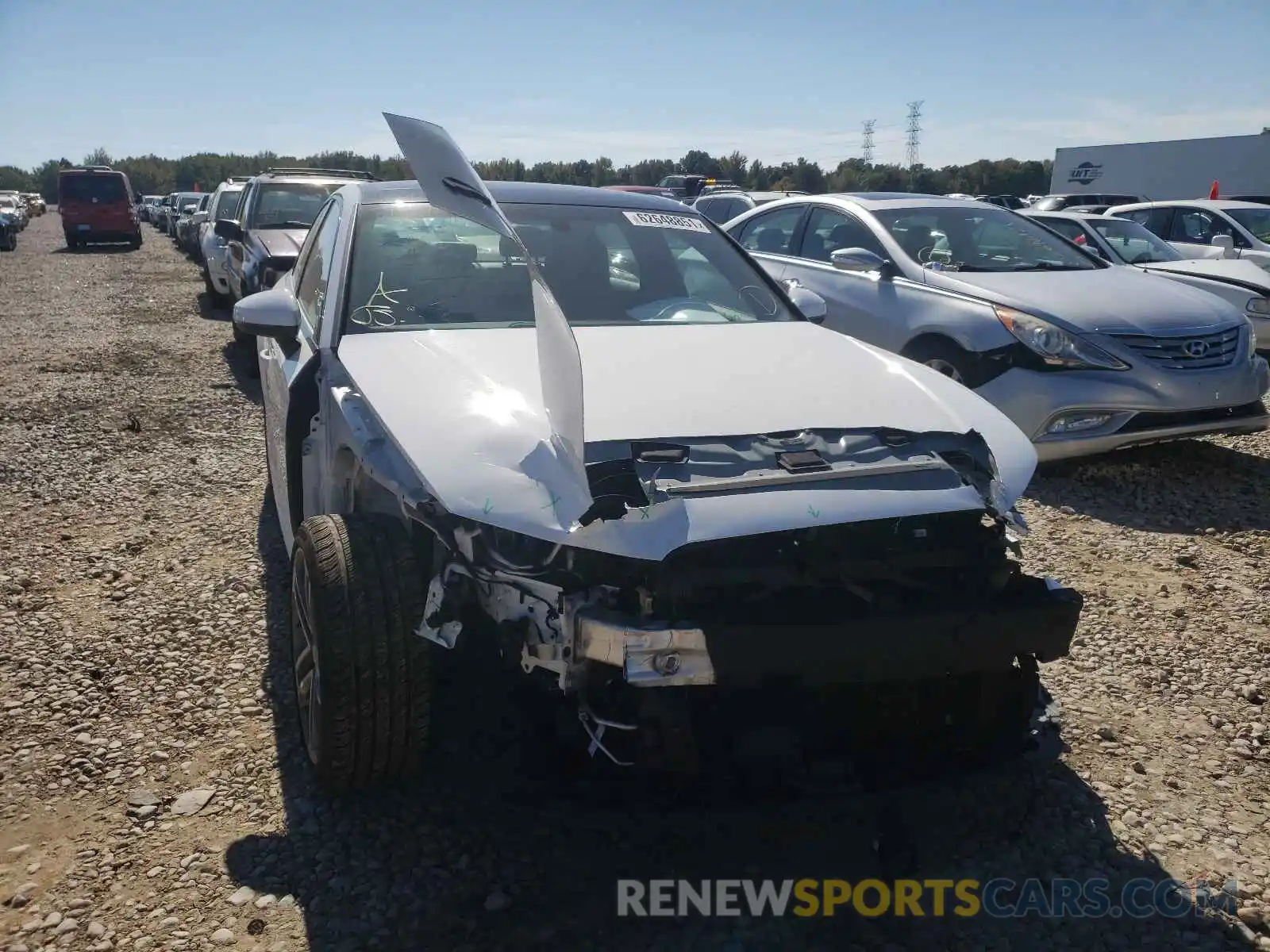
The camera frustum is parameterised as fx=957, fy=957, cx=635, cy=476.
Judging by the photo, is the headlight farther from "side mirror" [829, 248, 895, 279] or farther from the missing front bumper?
the missing front bumper

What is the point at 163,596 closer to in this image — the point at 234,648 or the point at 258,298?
the point at 234,648

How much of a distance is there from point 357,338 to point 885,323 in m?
3.99

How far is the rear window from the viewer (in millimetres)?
25375

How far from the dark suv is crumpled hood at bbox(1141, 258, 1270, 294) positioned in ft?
24.6

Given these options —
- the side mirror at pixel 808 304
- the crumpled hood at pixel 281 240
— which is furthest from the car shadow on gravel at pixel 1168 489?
the crumpled hood at pixel 281 240

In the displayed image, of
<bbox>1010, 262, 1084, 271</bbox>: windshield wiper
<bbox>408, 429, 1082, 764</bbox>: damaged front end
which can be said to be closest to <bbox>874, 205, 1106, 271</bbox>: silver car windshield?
<bbox>1010, 262, 1084, 271</bbox>: windshield wiper

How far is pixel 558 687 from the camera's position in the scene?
2.18 metres

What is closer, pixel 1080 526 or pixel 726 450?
pixel 726 450

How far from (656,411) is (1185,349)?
4.29m

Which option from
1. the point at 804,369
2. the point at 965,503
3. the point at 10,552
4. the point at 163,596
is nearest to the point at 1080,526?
the point at 804,369

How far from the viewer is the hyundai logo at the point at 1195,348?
5.43 metres

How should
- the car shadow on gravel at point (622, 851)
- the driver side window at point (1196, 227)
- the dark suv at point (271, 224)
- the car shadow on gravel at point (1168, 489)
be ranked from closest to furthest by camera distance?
1. the car shadow on gravel at point (622, 851)
2. the car shadow on gravel at point (1168, 489)
3. the dark suv at point (271, 224)
4. the driver side window at point (1196, 227)

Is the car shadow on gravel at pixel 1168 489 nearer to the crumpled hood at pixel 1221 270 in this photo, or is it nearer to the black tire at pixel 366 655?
the crumpled hood at pixel 1221 270

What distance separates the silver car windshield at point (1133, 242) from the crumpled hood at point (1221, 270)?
18 cm
